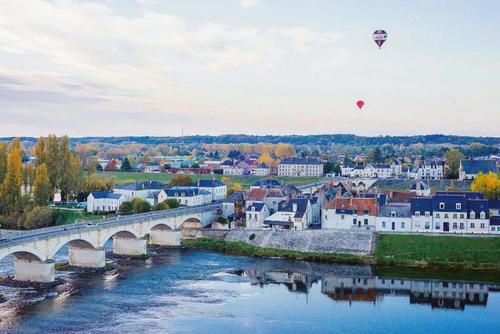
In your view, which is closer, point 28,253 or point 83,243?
point 28,253

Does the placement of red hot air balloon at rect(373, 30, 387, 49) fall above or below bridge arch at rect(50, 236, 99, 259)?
above

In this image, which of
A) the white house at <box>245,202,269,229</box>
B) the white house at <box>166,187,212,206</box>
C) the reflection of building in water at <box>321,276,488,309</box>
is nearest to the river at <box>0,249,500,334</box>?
the reflection of building in water at <box>321,276,488,309</box>

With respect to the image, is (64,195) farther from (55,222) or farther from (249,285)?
(249,285)

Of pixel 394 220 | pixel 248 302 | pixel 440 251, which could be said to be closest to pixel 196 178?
pixel 394 220

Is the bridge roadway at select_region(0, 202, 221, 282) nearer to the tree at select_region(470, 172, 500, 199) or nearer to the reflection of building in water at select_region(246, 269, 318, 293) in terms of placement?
the reflection of building in water at select_region(246, 269, 318, 293)

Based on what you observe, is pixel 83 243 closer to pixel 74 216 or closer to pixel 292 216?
pixel 292 216

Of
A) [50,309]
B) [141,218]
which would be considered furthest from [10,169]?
[50,309]

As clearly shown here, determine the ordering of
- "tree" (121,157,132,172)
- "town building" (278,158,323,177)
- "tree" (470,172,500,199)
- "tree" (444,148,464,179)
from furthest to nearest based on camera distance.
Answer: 1. "tree" (121,157,132,172)
2. "town building" (278,158,323,177)
3. "tree" (444,148,464,179)
4. "tree" (470,172,500,199)
